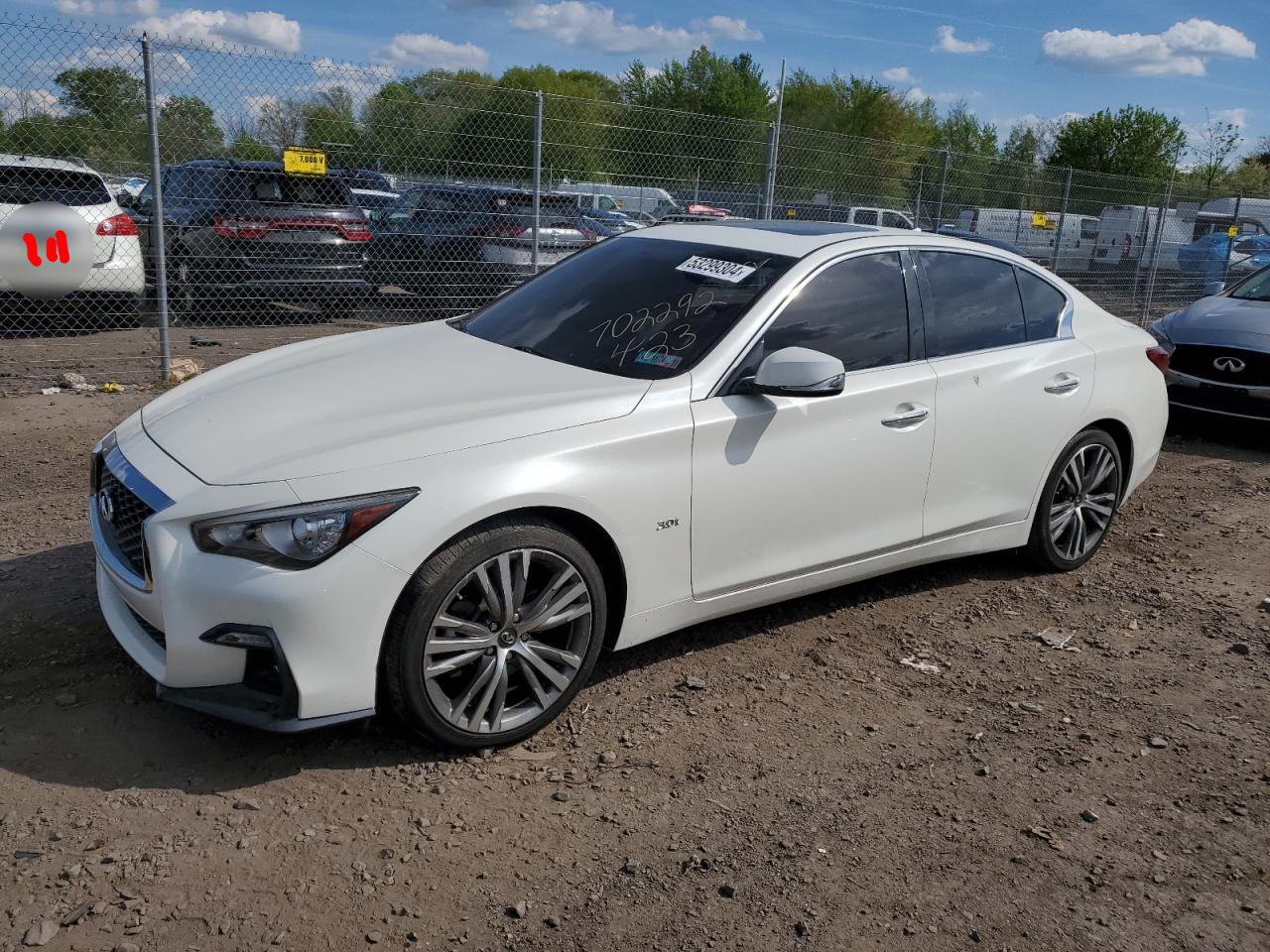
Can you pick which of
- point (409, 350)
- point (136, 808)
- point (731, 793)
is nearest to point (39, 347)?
point (409, 350)

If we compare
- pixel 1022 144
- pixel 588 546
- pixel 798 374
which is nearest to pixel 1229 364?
pixel 798 374

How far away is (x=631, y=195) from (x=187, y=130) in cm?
678

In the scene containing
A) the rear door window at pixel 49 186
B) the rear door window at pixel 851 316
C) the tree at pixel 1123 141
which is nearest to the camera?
the rear door window at pixel 851 316

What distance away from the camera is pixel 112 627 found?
3.42m

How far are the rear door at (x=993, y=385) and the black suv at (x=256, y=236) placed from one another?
7.37 m

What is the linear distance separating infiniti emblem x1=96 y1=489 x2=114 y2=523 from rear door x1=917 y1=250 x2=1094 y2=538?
9.90 ft

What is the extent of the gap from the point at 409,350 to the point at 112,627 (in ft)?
4.89

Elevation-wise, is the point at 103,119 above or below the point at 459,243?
above

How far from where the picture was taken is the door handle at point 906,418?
423 centimetres

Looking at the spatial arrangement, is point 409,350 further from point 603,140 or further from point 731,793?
point 603,140

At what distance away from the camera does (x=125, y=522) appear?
132 inches

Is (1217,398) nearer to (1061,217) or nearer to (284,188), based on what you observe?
(1061,217)

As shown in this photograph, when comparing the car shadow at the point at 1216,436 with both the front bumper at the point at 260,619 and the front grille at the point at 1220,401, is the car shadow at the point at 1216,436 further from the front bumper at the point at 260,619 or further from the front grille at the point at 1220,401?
the front bumper at the point at 260,619

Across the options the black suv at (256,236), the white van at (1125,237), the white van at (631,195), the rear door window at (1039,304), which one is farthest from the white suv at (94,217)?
the white van at (1125,237)
